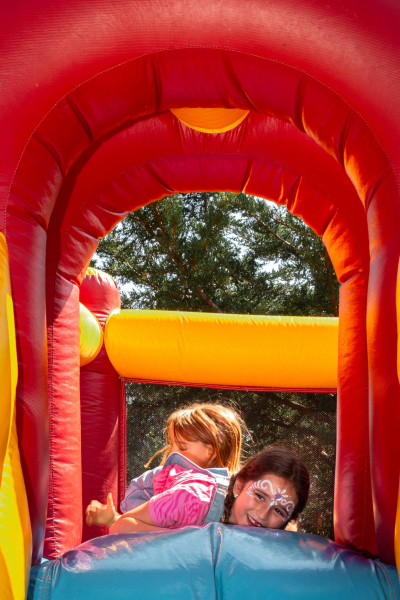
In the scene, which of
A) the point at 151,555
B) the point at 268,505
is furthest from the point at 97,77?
the point at 268,505

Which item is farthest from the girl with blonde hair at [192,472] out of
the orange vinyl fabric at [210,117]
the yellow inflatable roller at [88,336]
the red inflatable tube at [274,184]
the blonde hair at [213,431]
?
the orange vinyl fabric at [210,117]

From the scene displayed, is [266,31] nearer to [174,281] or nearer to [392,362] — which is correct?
A: [392,362]

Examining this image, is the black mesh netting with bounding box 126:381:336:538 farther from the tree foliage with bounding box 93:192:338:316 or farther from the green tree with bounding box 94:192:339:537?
the tree foliage with bounding box 93:192:338:316

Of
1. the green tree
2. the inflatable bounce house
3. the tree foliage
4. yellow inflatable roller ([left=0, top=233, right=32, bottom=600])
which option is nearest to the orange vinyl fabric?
the inflatable bounce house

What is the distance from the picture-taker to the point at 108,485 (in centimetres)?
226

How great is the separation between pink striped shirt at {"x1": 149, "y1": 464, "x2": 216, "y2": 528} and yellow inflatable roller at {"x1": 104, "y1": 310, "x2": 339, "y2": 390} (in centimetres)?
90

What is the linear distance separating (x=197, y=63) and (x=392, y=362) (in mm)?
A: 712

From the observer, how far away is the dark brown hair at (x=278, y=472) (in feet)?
4.35

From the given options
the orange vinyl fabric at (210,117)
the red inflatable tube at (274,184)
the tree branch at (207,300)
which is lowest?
the red inflatable tube at (274,184)

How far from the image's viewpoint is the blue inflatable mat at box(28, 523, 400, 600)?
91cm

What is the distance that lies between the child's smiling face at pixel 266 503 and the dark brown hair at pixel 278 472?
0.02m

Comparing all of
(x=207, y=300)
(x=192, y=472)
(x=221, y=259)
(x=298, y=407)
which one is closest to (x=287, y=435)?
(x=298, y=407)

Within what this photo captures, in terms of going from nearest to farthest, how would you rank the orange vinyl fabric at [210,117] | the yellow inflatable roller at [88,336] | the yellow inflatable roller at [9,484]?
the yellow inflatable roller at [9,484], the orange vinyl fabric at [210,117], the yellow inflatable roller at [88,336]

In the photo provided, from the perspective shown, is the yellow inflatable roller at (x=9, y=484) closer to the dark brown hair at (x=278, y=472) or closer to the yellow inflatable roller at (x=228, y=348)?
the dark brown hair at (x=278, y=472)
